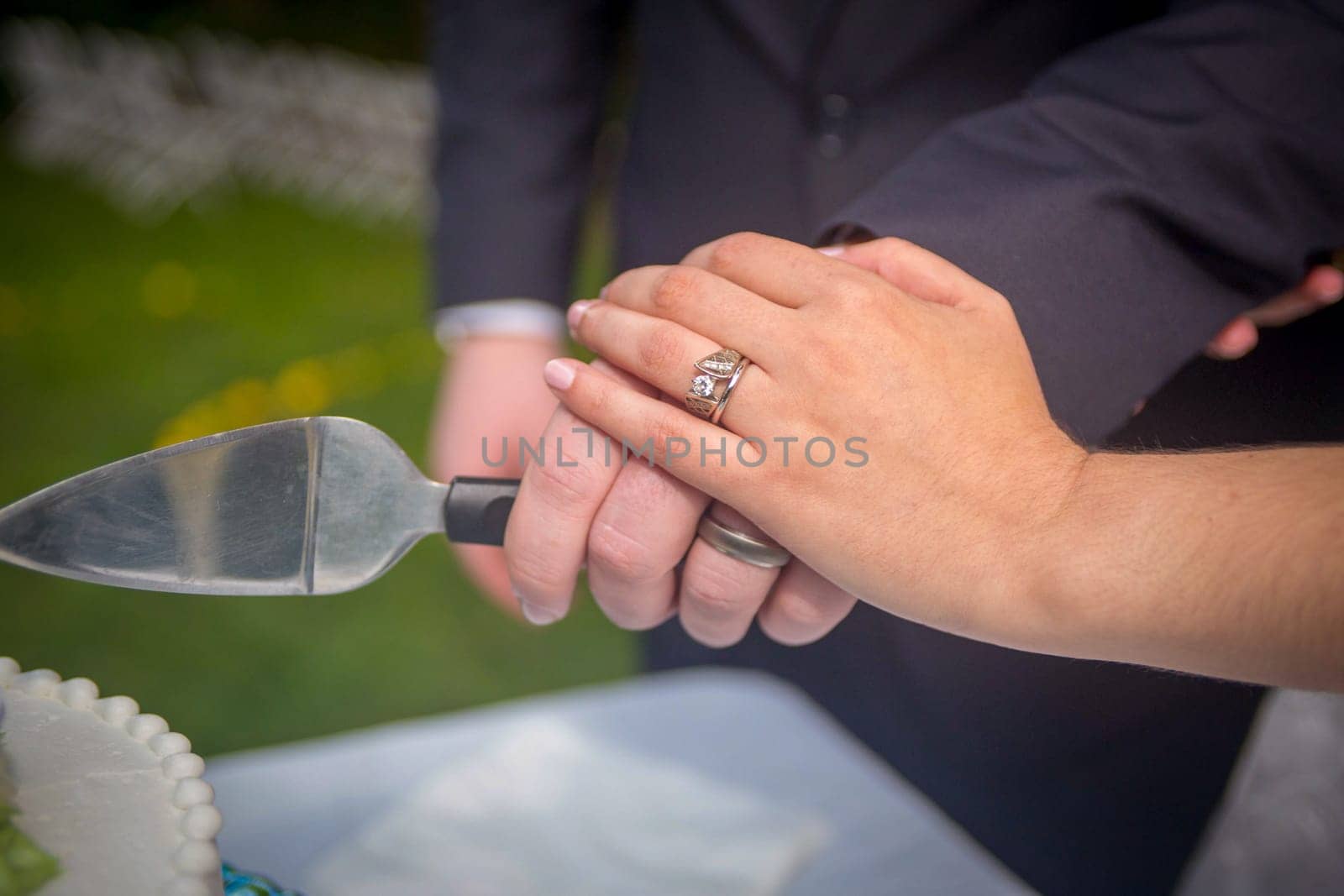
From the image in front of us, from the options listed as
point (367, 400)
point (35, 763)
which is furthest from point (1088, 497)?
point (367, 400)

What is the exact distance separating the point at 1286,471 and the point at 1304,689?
0.11m

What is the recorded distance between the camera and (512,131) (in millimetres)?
1007

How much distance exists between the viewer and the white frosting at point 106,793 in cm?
41

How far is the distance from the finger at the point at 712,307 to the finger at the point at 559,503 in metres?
0.05

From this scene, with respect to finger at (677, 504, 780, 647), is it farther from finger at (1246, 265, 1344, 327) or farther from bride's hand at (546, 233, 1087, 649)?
finger at (1246, 265, 1344, 327)

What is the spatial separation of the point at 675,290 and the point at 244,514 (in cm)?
29

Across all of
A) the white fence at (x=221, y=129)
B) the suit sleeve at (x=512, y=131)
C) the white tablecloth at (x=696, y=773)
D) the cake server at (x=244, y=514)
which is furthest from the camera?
the white fence at (x=221, y=129)

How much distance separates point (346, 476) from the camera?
0.56m

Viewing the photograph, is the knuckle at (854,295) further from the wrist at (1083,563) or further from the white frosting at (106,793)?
the white frosting at (106,793)

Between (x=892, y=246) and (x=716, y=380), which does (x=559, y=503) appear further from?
(x=892, y=246)

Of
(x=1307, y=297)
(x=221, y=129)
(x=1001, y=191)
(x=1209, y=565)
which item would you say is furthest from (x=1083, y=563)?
(x=221, y=129)

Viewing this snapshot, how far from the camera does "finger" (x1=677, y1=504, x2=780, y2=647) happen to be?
0.61 m

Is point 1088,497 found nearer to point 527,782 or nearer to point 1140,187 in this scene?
point 1140,187

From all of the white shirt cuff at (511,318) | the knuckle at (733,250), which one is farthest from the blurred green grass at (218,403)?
the knuckle at (733,250)
